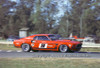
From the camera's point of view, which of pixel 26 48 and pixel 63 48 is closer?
pixel 63 48

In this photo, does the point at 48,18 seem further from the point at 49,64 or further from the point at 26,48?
the point at 49,64

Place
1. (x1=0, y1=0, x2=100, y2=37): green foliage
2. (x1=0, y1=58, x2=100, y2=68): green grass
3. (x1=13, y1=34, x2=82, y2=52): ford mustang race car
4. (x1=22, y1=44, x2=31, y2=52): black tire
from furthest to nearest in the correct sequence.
Result: (x1=0, y1=0, x2=100, y2=37): green foliage → (x1=22, y1=44, x2=31, y2=52): black tire → (x1=13, y1=34, x2=82, y2=52): ford mustang race car → (x1=0, y1=58, x2=100, y2=68): green grass

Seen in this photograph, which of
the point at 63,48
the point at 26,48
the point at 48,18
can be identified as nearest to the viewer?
the point at 63,48

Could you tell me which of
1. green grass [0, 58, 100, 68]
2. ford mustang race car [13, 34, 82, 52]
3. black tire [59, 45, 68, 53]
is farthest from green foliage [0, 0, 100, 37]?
green grass [0, 58, 100, 68]

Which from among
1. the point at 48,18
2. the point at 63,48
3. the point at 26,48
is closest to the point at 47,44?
the point at 63,48

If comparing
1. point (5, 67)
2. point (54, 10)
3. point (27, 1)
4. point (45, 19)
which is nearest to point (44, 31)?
point (45, 19)

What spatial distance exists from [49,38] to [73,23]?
4366 centimetres

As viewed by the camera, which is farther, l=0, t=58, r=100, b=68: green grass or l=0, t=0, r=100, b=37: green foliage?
l=0, t=0, r=100, b=37: green foliage

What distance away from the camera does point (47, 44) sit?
12.6m

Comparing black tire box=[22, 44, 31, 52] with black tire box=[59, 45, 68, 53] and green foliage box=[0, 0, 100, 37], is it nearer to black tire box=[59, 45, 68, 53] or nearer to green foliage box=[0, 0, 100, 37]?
black tire box=[59, 45, 68, 53]

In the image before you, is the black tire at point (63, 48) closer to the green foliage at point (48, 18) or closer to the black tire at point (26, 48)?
the black tire at point (26, 48)

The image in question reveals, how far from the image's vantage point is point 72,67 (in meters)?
6.75

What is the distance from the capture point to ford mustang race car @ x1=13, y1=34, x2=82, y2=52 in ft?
40.5

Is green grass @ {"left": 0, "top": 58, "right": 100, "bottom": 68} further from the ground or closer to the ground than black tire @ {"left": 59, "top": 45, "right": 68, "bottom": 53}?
closer to the ground
